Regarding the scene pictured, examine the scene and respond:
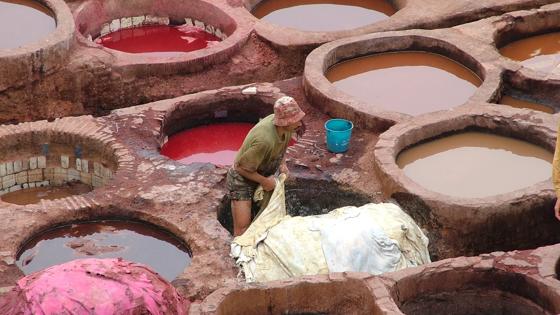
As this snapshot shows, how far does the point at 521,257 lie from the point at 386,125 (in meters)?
3.08

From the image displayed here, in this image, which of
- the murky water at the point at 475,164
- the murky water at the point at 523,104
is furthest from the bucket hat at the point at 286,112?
the murky water at the point at 523,104

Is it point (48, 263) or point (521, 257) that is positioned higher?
point (521, 257)

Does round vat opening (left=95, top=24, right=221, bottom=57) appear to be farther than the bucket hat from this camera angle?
Yes

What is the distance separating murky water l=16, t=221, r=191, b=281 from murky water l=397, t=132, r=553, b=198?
237 cm

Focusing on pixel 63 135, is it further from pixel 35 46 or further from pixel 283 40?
pixel 283 40

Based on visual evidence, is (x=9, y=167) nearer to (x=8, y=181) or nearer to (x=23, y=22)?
(x=8, y=181)

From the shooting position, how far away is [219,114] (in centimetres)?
1291

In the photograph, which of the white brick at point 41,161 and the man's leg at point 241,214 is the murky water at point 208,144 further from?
the man's leg at point 241,214

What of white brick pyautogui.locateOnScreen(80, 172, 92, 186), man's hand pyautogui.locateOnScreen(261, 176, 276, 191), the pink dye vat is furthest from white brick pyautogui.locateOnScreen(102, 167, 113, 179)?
the pink dye vat

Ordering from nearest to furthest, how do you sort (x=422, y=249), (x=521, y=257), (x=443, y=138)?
(x=521, y=257), (x=422, y=249), (x=443, y=138)

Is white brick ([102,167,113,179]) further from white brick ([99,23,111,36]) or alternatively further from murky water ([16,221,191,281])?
white brick ([99,23,111,36])

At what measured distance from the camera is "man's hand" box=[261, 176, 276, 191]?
10.3m

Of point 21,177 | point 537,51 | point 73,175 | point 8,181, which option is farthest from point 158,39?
point 537,51

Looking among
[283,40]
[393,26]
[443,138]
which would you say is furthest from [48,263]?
[393,26]
